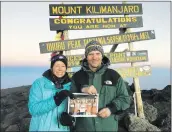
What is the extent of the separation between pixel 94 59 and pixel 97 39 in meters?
4.36

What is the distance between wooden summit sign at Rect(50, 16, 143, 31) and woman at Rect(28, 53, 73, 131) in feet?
13.2

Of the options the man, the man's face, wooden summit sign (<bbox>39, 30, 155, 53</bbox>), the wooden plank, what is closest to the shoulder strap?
the man

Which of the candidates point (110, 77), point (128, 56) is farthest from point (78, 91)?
point (128, 56)

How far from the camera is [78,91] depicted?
11.9 feet

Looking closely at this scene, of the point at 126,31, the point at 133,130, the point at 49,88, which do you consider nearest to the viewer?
the point at 49,88

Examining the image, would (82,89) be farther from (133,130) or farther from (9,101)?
(9,101)

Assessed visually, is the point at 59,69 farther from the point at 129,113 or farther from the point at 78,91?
the point at 129,113

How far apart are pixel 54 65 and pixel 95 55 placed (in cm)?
50

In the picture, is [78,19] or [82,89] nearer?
[82,89]

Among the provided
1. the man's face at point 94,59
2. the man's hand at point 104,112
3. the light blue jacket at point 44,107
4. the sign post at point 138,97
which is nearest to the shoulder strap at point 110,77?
the man's face at point 94,59

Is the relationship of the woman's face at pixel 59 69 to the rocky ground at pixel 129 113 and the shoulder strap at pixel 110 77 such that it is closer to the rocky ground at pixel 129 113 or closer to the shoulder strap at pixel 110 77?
the shoulder strap at pixel 110 77

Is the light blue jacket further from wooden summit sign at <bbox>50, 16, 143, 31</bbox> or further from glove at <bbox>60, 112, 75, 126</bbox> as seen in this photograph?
wooden summit sign at <bbox>50, 16, 143, 31</bbox>

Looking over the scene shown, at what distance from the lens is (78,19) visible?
298 inches

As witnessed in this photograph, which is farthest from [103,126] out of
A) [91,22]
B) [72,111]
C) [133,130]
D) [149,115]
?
[149,115]
